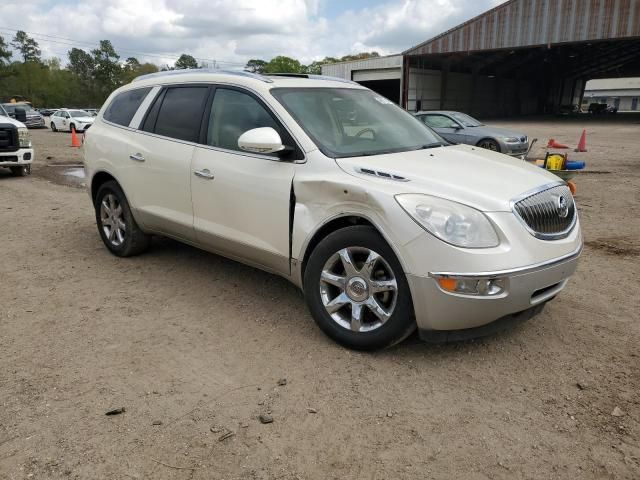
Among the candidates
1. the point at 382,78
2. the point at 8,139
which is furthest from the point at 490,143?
the point at 382,78

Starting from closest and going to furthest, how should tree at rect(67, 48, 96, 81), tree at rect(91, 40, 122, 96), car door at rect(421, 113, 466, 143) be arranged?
car door at rect(421, 113, 466, 143) < tree at rect(91, 40, 122, 96) < tree at rect(67, 48, 96, 81)

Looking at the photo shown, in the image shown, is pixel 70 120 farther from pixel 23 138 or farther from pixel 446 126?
pixel 446 126

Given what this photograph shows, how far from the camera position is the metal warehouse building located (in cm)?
3070

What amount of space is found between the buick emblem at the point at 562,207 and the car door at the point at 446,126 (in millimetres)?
11148

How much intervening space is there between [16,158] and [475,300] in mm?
11236

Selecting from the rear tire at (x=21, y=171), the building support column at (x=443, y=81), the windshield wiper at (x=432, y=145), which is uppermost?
the building support column at (x=443, y=81)

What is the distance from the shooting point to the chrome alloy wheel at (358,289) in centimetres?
328

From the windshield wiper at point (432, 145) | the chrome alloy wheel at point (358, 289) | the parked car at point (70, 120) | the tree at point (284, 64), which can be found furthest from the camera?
the tree at point (284, 64)

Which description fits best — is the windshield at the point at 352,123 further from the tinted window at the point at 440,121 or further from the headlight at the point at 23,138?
the tinted window at the point at 440,121

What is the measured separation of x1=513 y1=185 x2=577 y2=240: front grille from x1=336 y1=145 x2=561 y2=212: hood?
7cm

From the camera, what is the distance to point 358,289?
Answer: 11.1 ft

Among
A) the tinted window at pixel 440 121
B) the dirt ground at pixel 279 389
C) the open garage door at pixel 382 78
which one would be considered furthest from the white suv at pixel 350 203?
the open garage door at pixel 382 78

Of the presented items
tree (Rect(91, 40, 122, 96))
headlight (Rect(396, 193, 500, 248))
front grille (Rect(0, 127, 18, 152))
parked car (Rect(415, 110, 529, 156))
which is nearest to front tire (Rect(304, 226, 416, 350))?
headlight (Rect(396, 193, 500, 248))

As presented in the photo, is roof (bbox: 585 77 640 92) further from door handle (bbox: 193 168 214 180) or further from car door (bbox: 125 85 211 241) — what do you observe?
door handle (bbox: 193 168 214 180)
